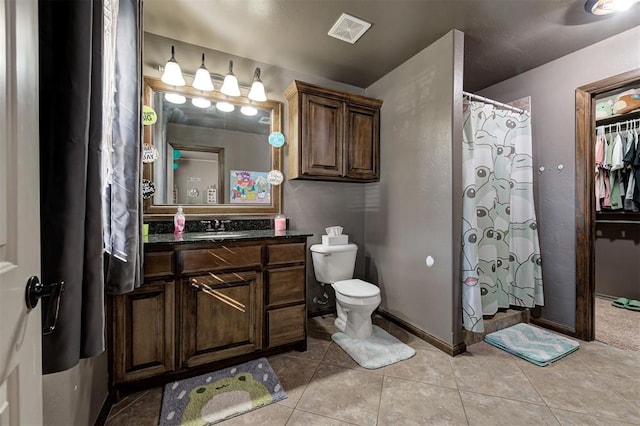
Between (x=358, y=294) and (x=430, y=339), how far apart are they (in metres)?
0.68

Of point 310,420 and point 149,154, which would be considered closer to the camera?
point 310,420

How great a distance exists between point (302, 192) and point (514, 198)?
6.33 ft

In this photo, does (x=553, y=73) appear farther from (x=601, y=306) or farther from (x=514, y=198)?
(x=601, y=306)

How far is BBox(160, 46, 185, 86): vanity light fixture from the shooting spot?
2023 mm

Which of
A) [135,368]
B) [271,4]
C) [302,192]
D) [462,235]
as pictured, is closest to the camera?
[135,368]

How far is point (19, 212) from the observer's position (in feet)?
1.84

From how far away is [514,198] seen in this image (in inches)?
96.7

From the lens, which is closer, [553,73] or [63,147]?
[63,147]

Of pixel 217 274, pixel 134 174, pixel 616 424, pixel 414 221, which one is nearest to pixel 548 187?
pixel 414 221

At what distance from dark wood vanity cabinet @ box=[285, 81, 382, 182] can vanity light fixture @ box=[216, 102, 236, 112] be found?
0.51m

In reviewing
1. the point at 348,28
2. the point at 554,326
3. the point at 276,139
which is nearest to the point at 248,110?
the point at 276,139

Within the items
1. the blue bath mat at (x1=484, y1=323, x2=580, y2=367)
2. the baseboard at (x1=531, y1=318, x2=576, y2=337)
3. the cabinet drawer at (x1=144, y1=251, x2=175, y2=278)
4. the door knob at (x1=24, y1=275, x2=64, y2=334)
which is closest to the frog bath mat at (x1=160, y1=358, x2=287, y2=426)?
the cabinet drawer at (x1=144, y1=251, x2=175, y2=278)

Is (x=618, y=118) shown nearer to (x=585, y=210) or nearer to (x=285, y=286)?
(x=585, y=210)

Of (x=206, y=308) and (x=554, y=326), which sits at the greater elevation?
(x=206, y=308)
